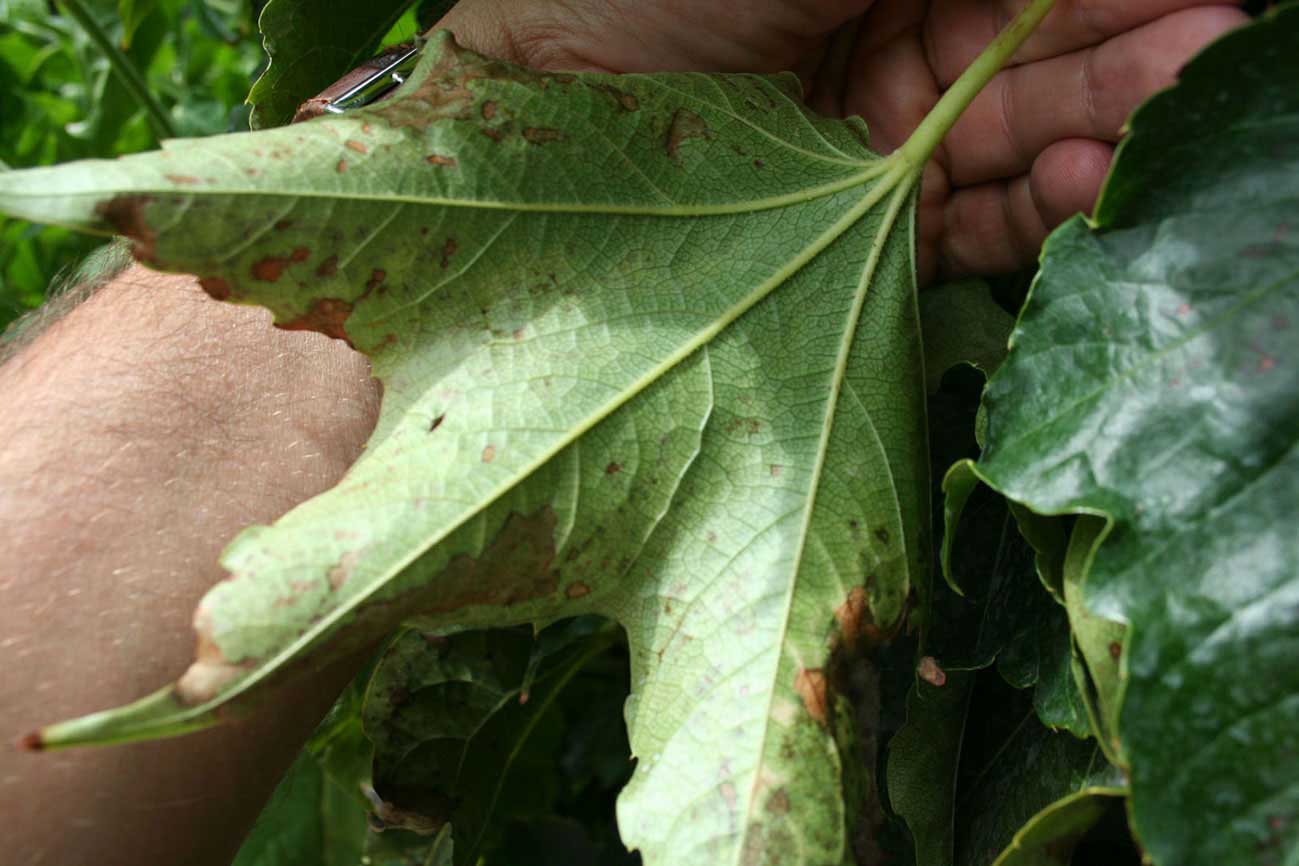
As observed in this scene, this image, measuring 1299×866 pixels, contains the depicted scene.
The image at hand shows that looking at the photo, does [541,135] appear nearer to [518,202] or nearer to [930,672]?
[518,202]

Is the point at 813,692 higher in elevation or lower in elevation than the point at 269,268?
lower

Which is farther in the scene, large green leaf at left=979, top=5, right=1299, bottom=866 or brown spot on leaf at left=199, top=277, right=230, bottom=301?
brown spot on leaf at left=199, top=277, right=230, bottom=301

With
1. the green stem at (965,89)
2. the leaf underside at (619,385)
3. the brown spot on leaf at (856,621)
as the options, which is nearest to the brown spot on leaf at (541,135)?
the leaf underside at (619,385)

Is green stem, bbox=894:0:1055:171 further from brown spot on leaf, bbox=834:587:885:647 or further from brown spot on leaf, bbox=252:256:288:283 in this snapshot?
brown spot on leaf, bbox=252:256:288:283

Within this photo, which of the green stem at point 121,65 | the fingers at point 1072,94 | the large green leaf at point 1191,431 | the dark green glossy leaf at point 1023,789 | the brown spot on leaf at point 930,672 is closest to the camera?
the large green leaf at point 1191,431

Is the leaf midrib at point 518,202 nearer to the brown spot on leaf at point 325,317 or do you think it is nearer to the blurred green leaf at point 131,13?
the brown spot on leaf at point 325,317

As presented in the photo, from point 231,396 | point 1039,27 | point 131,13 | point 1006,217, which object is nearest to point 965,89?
point 1039,27

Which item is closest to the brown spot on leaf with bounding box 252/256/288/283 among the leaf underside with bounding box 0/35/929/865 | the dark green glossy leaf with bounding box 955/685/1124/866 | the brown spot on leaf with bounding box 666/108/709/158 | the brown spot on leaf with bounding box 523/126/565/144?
the leaf underside with bounding box 0/35/929/865
